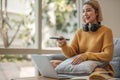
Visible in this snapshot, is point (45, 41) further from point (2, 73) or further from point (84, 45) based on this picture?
point (84, 45)

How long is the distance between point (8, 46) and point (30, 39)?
359 mm

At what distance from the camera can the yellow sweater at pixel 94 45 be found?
162 cm

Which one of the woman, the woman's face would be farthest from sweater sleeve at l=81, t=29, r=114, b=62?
the woman's face

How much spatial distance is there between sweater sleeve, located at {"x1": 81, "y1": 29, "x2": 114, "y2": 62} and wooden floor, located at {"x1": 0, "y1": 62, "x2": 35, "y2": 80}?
1739 millimetres

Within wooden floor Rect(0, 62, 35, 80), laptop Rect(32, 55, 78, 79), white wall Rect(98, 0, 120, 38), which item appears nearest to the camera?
laptop Rect(32, 55, 78, 79)

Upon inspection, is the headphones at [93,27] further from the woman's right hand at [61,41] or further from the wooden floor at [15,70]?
the wooden floor at [15,70]

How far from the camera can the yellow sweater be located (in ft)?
5.31

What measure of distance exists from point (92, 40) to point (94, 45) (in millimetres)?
58

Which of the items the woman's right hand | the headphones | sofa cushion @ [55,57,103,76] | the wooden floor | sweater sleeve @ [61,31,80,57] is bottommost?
the wooden floor

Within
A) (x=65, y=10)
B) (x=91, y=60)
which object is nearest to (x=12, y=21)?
(x=65, y=10)

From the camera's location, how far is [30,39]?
342 cm

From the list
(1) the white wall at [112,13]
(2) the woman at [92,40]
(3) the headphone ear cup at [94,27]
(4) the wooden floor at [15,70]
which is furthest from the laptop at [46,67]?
(1) the white wall at [112,13]

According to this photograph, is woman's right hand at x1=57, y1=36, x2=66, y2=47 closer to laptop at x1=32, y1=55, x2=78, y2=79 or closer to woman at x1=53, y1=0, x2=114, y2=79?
woman at x1=53, y1=0, x2=114, y2=79

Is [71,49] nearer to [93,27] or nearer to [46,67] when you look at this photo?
[93,27]
